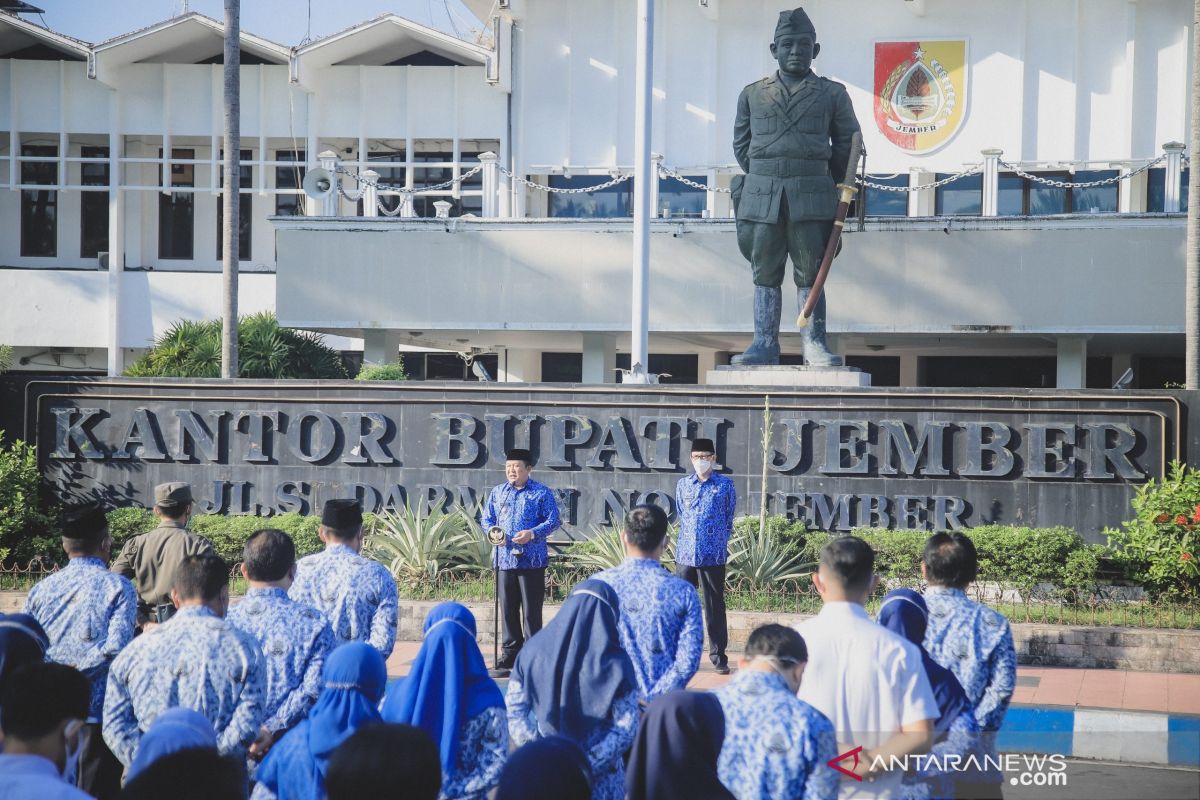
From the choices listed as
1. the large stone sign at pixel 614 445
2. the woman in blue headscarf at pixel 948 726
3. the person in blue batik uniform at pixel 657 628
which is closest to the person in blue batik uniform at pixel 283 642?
the person in blue batik uniform at pixel 657 628

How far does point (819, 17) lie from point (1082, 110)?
476 centimetres

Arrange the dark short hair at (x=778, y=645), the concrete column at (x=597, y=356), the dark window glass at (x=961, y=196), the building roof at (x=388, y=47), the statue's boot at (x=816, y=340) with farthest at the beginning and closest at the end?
the building roof at (x=388, y=47) < the dark window glass at (x=961, y=196) < the concrete column at (x=597, y=356) < the statue's boot at (x=816, y=340) < the dark short hair at (x=778, y=645)

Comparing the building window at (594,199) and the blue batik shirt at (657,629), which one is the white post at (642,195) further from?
the blue batik shirt at (657,629)

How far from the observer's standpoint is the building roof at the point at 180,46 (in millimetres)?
26438

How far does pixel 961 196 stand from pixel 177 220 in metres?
16.8

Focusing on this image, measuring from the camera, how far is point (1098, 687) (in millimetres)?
10273

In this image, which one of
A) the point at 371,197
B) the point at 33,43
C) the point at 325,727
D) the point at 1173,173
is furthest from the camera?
the point at 33,43

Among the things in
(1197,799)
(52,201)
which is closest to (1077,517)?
(1197,799)

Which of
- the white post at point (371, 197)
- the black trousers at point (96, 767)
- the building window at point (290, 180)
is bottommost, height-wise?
the black trousers at point (96, 767)

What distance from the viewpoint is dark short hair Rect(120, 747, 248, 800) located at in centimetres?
333

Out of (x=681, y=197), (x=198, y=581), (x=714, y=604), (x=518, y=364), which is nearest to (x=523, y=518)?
(x=714, y=604)

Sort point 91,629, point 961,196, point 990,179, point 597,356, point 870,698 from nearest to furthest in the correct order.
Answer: point 870,698 < point 91,629 < point 990,179 < point 597,356 < point 961,196

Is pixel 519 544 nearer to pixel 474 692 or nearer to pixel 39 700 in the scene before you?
pixel 474 692

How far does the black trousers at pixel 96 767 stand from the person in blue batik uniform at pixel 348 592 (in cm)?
110
